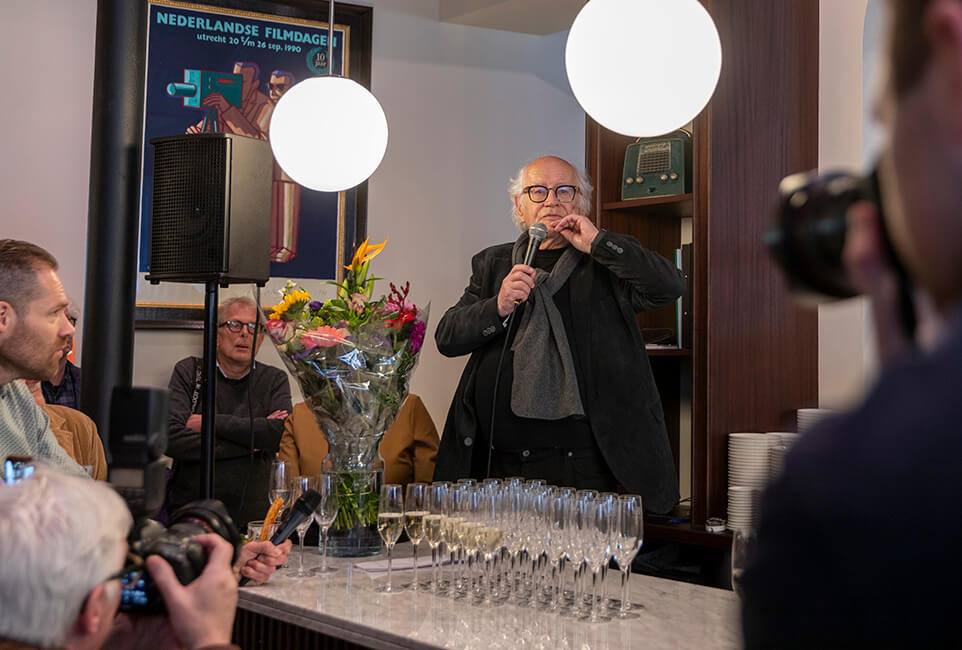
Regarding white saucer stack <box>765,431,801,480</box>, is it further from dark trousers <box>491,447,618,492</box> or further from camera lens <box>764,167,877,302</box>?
camera lens <box>764,167,877,302</box>

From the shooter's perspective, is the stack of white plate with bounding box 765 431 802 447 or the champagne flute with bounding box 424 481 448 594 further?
the stack of white plate with bounding box 765 431 802 447

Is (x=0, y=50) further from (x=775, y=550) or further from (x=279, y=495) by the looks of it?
(x=775, y=550)

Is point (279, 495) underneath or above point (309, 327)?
underneath

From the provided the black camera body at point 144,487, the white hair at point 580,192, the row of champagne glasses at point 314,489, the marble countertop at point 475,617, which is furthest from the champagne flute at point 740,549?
the white hair at point 580,192

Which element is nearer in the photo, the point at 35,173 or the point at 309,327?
Result: the point at 309,327

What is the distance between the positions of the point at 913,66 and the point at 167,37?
386 centimetres

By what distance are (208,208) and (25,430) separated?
76 cm

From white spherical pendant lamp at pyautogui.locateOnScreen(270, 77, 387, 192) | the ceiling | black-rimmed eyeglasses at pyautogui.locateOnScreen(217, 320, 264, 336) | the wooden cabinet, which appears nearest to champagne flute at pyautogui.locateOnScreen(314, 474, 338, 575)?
white spherical pendant lamp at pyautogui.locateOnScreen(270, 77, 387, 192)

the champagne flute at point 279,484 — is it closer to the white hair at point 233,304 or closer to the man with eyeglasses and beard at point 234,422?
the man with eyeglasses and beard at point 234,422

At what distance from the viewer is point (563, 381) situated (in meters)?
2.99

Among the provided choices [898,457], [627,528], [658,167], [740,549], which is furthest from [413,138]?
[898,457]

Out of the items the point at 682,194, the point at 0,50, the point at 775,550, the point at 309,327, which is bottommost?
the point at 775,550

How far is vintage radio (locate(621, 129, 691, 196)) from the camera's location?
11.6ft

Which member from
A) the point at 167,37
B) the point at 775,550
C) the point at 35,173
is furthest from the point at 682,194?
the point at 775,550
